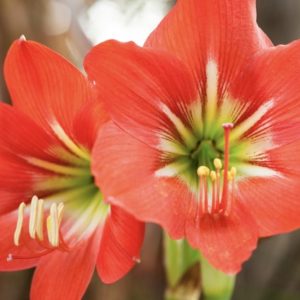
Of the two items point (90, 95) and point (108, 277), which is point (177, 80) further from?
point (108, 277)

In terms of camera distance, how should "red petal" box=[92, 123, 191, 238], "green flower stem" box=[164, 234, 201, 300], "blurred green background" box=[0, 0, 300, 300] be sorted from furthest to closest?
1. "blurred green background" box=[0, 0, 300, 300]
2. "green flower stem" box=[164, 234, 201, 300]
3. "red petal" box=[92, 123, 191, 238]

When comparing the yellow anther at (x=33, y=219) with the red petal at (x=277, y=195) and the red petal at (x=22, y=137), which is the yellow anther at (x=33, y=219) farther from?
the red petal at (x=277, y=195)

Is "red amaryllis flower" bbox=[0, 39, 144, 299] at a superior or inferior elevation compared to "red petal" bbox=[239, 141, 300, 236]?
superior

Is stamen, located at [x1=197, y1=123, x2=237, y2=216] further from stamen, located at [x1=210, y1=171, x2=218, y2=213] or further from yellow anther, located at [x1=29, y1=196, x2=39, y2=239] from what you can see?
yellow anther, located at [x1=29, y1=196, x2=39, y2=239]

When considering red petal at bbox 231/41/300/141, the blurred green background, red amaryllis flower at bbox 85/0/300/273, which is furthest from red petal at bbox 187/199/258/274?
the blurred green background

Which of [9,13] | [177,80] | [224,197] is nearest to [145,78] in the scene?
[177,80]

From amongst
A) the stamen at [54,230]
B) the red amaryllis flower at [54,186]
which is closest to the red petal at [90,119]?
the red amaryllis flower at [54,186]

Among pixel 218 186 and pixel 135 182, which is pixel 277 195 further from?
pixel 135 182
